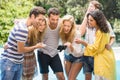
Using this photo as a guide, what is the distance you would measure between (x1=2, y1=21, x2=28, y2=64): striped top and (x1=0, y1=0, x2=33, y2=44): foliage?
8538 mm

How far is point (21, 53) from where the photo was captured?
320cm

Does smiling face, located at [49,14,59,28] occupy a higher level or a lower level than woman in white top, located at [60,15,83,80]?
higher

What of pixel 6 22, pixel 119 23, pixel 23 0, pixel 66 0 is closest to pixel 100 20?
pixel 6 22

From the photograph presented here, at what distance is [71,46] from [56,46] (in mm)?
260

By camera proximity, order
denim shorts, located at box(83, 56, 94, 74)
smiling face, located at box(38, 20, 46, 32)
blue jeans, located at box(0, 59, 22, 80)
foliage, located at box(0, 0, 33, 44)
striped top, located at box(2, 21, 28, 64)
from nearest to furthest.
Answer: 1. striped top, located at box(2, 21, 28, 64)
2. blue jeans, located at box(0, 59, 22, 80)
3. smiling face, located at box(38, 20, 46, 32)
4. denim shorts, located at box(83, 56, 94, 74)
5. foliage, located at box(0, 0, 33, 44)

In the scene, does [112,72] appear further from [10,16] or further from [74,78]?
[10,16]

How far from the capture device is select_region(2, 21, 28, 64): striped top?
119 inches

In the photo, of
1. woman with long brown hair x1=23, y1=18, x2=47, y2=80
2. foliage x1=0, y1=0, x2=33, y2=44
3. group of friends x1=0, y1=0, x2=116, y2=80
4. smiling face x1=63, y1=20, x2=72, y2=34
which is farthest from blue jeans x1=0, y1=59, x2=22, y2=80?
foliage x1=0, y1=0, x2=33, y2=44

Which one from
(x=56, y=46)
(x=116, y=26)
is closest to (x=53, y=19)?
(x=56, y=46)

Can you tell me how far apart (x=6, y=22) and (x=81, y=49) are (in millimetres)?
9302

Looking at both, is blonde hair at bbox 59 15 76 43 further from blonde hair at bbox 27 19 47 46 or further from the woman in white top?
blonde hair at bbox 27 19 47 46

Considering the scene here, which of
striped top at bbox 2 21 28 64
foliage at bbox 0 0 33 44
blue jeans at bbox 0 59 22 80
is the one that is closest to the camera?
striped top at bbox 2 21 28 64

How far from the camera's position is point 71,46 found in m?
3.70

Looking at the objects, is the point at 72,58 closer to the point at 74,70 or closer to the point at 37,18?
the point at 74,70
